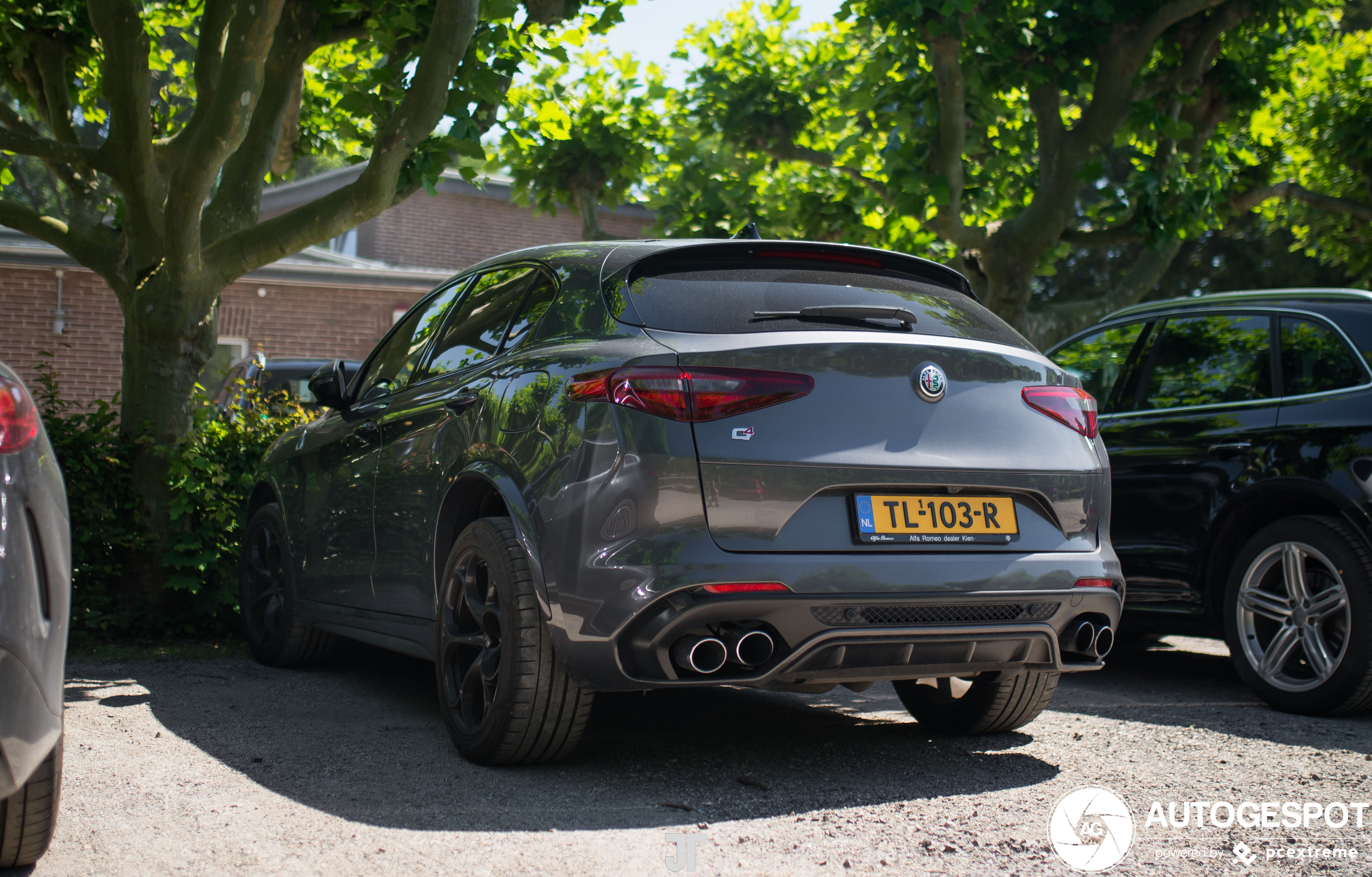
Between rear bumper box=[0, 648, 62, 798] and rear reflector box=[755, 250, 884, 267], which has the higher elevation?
rear reflector box=[755, 250, 884, 267]

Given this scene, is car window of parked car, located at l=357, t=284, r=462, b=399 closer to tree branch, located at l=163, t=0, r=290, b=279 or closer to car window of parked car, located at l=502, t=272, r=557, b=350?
car window of parked car, located at l=502, t=272, r=557, b=350

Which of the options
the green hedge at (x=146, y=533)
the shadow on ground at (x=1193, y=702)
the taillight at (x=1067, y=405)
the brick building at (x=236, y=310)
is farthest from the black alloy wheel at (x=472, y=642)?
the brick building at (x=236, y=310)

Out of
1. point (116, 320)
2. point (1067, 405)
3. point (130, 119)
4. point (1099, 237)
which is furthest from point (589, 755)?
point (116, 320)

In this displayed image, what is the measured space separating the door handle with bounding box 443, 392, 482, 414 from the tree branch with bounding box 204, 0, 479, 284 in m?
2.74

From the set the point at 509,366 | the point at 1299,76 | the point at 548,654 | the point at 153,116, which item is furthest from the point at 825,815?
the point at 1299,76

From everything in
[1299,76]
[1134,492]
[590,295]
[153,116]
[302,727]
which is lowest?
[302,727]

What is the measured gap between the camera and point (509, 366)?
393cm

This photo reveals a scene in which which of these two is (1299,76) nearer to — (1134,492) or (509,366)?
(1134,492)

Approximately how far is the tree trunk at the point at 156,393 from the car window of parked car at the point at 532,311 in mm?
3427

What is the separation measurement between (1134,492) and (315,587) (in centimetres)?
384

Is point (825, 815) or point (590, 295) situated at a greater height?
point (590, 295)

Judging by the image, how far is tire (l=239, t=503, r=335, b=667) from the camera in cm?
569

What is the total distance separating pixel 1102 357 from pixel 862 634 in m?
3.67

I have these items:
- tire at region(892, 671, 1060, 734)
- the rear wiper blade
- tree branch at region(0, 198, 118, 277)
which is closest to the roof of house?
tree branch at region(0, 198, 118, 277)
